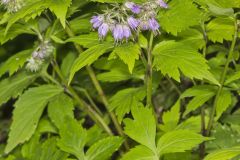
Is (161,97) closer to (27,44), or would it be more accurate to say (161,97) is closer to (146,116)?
(27,44)

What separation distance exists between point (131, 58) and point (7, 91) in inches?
55.1

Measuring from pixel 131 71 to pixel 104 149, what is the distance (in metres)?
0.70

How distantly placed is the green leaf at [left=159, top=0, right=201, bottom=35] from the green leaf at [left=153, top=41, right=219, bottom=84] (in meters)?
0.12

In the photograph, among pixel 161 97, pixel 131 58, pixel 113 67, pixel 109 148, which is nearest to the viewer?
pixel 131 58

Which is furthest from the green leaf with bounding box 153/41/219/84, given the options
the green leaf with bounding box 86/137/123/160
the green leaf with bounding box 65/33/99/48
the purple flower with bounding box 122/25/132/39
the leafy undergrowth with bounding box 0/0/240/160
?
the green leaf with bounding box 86/137/123/160

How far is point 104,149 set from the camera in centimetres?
283

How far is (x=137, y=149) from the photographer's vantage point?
253 centimetres

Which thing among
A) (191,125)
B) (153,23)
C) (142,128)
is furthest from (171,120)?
(153,23)

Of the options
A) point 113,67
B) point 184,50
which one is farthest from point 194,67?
point 113,67

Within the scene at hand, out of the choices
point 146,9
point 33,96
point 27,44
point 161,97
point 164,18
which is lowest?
point 161,97

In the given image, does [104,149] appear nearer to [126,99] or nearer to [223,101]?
[126,99]

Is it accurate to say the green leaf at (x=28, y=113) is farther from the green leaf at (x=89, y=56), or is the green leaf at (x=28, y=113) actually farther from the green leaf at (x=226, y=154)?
the green leaf at (x=226, y=154)

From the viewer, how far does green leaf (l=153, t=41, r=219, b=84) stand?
244 cm

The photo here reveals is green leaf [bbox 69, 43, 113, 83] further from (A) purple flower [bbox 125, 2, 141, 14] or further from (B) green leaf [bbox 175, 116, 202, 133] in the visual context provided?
(B) green leaf [bbox 175, 116, 202, 133]
